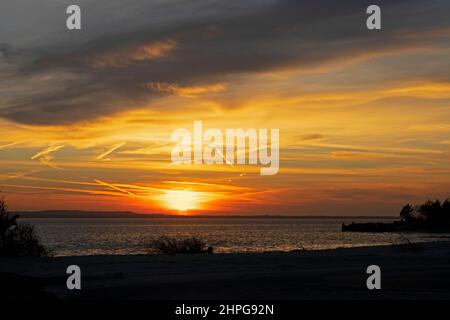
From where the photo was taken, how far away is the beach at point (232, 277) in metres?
17.3

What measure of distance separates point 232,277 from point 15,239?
18661mm

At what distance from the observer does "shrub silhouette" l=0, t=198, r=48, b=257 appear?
34656mm

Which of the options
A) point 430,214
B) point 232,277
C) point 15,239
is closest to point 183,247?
point 15,239

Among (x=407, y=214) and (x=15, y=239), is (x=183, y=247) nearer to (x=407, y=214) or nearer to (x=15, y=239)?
(x=15, y=239)

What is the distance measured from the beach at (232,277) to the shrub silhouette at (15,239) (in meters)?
6.76

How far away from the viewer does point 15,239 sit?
3553 centimetres

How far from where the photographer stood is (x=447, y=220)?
17025cm

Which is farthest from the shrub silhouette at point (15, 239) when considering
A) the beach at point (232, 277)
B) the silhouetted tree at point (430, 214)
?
the silhouetted tree at point (430, 214)

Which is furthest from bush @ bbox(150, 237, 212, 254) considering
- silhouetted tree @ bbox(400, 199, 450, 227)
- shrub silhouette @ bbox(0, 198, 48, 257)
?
silhouetted tree @ bbox(400, 199, 450, 227)

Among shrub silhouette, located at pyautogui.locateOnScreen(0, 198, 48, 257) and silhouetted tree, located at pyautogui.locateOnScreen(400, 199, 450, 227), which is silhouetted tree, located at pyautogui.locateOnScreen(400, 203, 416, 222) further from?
shrub silhouette, located at pyautogui.locateOnScreen(0, 198, 48, 257)

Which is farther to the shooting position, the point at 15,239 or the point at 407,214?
the point at 407,214
